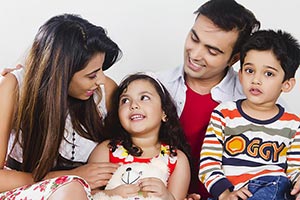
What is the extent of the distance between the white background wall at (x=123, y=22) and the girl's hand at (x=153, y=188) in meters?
0.77

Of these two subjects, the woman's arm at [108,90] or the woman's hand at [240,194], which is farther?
the woman's arm at [108,90]

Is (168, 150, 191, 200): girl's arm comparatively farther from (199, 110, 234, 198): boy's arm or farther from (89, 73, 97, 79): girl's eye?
(89, 73, 97, 79): girl's eye

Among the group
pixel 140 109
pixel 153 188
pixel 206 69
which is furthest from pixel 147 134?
pixel 206 69

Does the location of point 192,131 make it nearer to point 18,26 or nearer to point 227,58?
point 227,58

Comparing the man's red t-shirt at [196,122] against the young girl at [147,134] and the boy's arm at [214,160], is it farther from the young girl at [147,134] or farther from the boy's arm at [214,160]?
the boy's arm at [214,160]

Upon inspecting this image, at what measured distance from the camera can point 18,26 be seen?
268cm

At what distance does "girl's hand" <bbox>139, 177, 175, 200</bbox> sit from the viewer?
197cm

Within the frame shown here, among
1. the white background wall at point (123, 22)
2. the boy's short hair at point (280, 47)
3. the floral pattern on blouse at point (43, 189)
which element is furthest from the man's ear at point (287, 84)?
the white background wall at point (123, 22)

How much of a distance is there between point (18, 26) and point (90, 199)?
102 centimetres

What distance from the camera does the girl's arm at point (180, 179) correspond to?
2.07m

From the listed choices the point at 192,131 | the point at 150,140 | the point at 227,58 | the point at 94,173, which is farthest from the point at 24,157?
the point at 227,58

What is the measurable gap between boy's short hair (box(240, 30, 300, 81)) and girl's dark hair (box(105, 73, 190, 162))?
10.6 inches

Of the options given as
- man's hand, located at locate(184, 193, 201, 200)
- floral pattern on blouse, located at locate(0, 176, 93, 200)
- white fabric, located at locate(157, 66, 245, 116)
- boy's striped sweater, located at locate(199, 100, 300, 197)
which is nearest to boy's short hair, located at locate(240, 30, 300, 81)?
boy's striped sweater, located at locate(199, 100, 300, 197)

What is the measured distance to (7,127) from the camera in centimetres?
200
